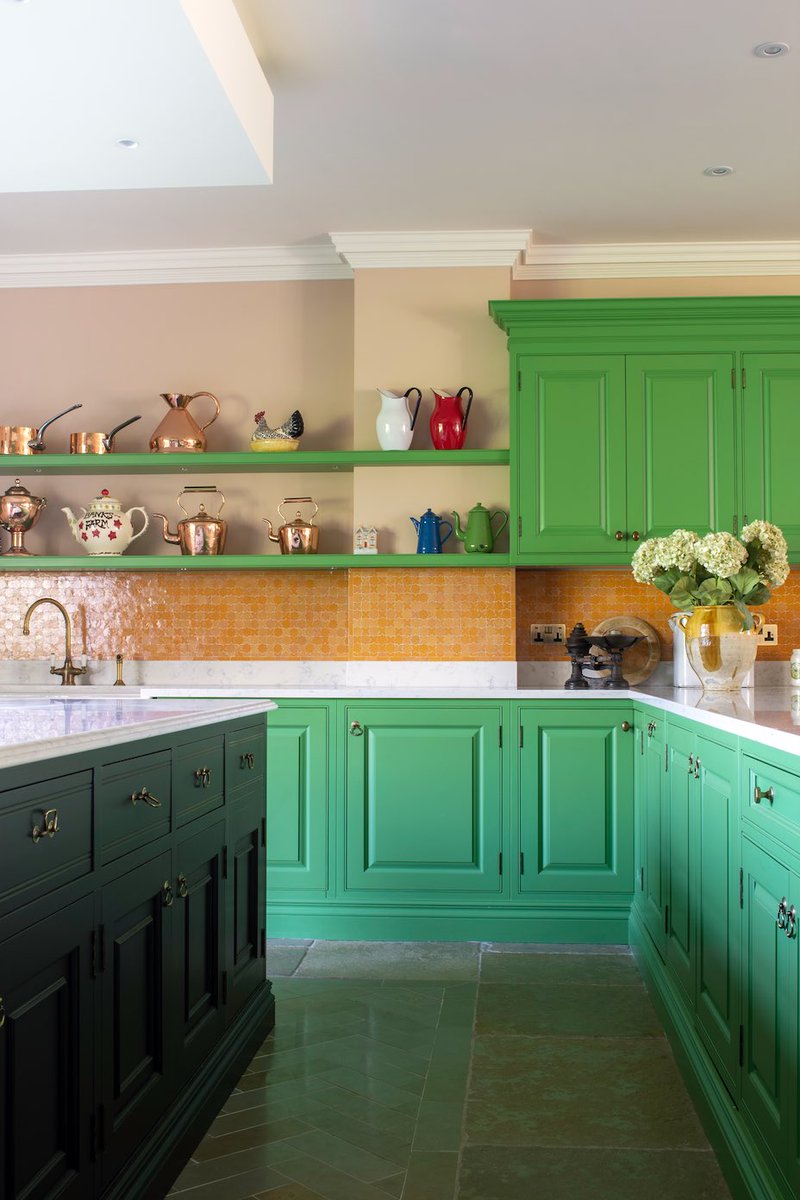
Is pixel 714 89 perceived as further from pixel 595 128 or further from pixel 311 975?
pixel 311 975

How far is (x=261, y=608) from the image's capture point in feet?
15.9

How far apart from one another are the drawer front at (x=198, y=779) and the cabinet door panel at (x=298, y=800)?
4.94 feet

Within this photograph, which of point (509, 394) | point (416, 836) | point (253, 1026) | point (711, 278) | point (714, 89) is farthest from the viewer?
point (711, 278)

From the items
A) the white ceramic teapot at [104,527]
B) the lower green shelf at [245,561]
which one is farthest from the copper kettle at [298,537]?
the white ceramic teapot at [104,527]

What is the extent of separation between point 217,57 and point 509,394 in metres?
2.08

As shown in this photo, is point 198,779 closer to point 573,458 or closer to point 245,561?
point 245,561

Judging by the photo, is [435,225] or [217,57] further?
[435,225]

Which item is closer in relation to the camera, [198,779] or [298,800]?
[198,779]

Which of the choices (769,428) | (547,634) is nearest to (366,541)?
(547,634)

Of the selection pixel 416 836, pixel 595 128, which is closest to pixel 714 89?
pixel 595 128

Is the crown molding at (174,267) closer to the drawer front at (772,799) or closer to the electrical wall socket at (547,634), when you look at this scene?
the electrical wall socket at (547,634)

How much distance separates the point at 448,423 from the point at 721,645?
1.76 meters

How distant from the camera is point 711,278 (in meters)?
4.76

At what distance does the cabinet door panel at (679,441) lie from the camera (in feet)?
14.4
